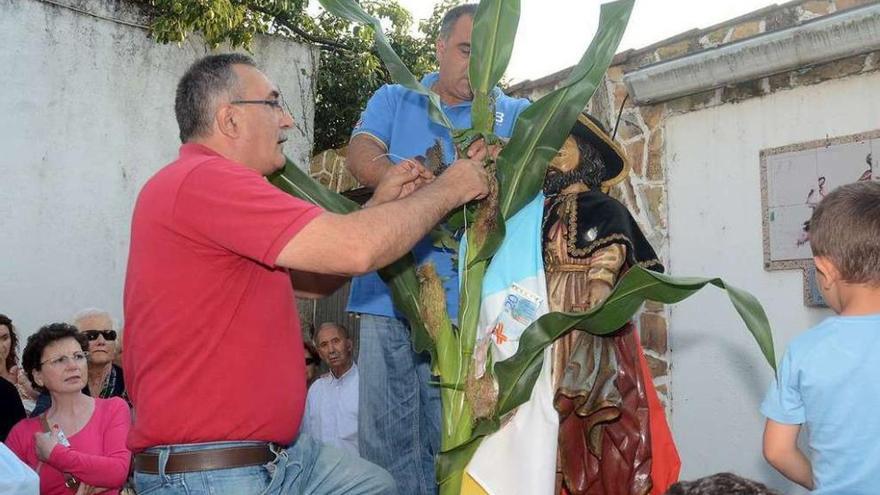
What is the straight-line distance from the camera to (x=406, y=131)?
11.3ft

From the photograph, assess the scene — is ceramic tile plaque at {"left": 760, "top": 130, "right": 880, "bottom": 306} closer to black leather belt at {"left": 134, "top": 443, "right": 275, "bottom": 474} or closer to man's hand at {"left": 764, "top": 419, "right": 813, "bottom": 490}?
man's hand at {"left": 764, "top": 419, "right": 813, "bottom": 490}

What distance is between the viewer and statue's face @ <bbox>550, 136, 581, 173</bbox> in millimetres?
3342

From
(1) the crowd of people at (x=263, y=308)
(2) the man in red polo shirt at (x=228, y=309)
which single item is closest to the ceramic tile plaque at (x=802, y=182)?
(1) the crowd of people at (x=263, y=308)

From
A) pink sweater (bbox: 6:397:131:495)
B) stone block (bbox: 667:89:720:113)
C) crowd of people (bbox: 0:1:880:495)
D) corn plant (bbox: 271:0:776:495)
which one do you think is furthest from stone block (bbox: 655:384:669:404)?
crowd of people (bbox: 0:1:880:495)

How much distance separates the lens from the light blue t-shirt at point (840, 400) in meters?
2.32

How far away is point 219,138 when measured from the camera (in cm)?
267

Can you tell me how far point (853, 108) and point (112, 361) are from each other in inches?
164

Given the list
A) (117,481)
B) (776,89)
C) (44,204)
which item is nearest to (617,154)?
(776,89)

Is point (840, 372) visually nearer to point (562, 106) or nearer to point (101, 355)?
point (562, 106)

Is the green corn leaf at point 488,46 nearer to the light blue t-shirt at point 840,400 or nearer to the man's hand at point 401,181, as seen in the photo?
the man's hand at point 401,181

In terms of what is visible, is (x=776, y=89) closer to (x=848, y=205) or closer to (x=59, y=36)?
(x=848, y=205)

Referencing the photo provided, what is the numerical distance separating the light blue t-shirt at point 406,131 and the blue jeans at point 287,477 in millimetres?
710

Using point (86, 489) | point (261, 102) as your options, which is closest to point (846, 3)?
point (261, 102)

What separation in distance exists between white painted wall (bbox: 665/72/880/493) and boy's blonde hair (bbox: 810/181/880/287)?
8.77 ft
